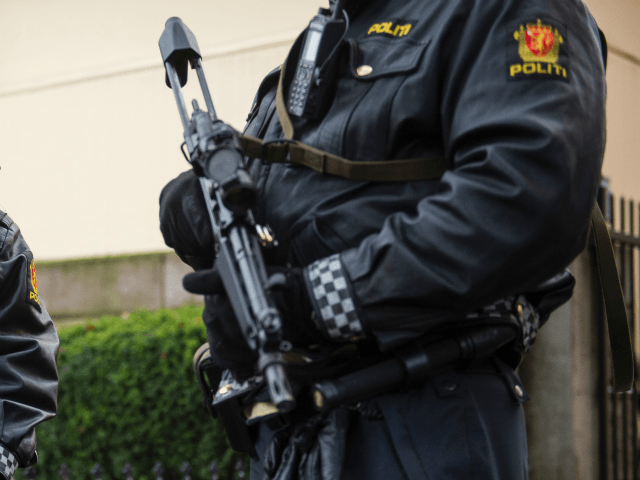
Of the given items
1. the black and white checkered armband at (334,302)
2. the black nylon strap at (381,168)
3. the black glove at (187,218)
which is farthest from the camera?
the black glove at (187,218)

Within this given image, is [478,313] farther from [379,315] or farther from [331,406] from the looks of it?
[331,406]

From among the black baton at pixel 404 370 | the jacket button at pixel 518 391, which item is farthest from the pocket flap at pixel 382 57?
the jacket button at pixel 518 391

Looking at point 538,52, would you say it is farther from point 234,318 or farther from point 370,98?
point 234,318

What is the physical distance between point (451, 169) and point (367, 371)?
42cm

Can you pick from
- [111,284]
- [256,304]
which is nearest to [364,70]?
[256,304]

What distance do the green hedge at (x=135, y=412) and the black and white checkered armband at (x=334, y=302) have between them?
331 centimetres

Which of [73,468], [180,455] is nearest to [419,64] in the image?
[180,455]

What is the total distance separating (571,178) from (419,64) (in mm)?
384

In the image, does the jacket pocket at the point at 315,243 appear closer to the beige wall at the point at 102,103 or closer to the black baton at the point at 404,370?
the black baton at the point at 404,370

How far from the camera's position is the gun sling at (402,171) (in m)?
1.36

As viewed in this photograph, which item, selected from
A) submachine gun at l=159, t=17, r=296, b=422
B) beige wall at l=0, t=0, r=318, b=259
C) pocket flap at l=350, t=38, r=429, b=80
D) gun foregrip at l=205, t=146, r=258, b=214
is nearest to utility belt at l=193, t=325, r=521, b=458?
submachine gun at l=159, t=17, r=296, b=422

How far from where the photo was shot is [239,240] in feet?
4.19

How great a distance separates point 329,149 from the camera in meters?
1.43

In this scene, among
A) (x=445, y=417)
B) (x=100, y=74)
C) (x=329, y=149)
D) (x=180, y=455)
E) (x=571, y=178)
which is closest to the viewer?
(x=571, y=178)
